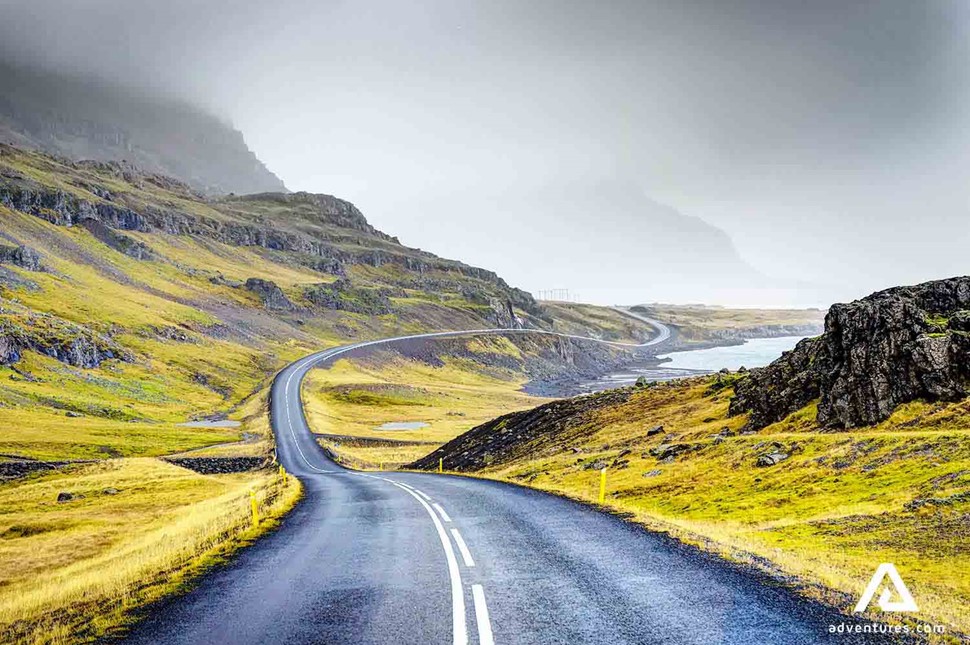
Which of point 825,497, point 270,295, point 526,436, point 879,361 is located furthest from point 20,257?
point 825,497

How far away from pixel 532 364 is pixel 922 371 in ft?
556

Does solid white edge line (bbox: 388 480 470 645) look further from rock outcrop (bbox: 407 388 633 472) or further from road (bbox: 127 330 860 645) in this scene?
rock outcrop (bbox: 407 388 633 472)

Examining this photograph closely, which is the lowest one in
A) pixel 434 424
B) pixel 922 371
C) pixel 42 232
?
pixel 434 424

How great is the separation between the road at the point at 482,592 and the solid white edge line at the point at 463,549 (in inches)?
2.8

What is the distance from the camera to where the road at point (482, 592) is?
8406mm

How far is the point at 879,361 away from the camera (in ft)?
87.4

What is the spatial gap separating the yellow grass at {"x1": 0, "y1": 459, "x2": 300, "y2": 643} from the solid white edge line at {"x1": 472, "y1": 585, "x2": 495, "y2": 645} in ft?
19.6

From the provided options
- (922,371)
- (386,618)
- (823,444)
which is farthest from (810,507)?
(386,618)

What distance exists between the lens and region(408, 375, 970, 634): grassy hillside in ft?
38.1

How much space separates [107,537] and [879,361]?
39.2 metres

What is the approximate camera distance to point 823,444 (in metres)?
23.8

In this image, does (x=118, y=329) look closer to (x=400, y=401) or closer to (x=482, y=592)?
(x=400, y=401)

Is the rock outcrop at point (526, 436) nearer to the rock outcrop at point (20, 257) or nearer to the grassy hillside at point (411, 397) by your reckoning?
the grassy hillside at point (411, 397)

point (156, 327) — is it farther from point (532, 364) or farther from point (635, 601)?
point (635, 601)
